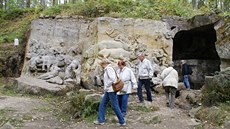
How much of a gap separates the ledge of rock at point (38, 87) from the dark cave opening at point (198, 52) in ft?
24.1

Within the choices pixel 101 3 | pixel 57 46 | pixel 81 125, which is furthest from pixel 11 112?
pixel 101 3

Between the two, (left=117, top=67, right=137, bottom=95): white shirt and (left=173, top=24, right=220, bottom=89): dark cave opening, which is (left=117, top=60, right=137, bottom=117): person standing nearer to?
(left=117, top=67, right=137, bottom=95): white shirt

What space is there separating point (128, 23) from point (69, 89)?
4.46 m

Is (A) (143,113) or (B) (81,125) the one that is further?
(A) (143,113)

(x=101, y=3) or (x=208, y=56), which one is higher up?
(x=101, y=3)

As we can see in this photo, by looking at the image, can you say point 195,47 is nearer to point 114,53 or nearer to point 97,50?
point 114,53

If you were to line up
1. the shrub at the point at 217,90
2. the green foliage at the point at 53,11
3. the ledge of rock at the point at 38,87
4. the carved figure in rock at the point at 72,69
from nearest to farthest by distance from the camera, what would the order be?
1. the shrub at the point at 217,90
2. the ledge of rock at the point at 38,87
3. the carved figure in rock at the point at 72,69
4. the green foliage at the point at 53,11

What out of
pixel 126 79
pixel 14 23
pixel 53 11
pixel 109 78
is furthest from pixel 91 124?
pixel 14 23

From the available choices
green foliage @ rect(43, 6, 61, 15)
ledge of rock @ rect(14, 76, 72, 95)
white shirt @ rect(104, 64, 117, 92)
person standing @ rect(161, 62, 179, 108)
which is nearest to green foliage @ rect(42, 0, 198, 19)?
green foliage @ rect(43, 6, 61, 15)

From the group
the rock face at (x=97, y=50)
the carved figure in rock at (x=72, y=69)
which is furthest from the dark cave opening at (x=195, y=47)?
the carved figure in rock at (x=72, y=69)

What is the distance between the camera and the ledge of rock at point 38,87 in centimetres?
1232

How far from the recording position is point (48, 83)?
13516 mm

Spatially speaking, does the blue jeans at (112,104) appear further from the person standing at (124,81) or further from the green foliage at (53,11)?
the green foliage at (53,11)

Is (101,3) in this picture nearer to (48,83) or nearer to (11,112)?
(48,83)
